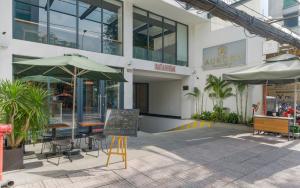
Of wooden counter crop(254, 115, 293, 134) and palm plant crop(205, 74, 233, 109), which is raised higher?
palm plant crop(205, 74, 233, 109)

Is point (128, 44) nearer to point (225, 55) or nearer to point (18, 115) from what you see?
point (225, 55)

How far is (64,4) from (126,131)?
6517mm

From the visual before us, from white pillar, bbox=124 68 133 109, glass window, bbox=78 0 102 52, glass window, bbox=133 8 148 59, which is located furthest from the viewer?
glass window, bbox=133 8 148 59

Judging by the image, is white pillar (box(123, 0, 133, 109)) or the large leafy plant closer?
the large leafy plant

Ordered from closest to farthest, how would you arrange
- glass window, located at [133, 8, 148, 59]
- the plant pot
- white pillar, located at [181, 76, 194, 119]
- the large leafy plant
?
1. the plant pot
2. the large leafy plant
3. glass window, located at [133, 8, 148, 59]
4. white pillar, located at [181, 76, 194, 119]

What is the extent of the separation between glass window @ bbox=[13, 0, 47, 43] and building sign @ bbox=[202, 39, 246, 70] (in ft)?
28.0

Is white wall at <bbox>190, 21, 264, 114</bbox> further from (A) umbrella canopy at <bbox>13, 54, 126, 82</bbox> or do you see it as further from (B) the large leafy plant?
(B) the large leafy plant

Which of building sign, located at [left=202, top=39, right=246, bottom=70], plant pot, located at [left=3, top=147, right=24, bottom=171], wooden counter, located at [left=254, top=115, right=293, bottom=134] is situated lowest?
plant pot, located at [left=3, top=147, right=24, bottom=171]

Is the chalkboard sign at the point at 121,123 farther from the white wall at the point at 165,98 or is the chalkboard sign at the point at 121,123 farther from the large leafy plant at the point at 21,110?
the white wall at the point at 165,98

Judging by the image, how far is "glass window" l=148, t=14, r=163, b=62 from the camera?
1159 cm

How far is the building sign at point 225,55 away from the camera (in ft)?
A: 36.7

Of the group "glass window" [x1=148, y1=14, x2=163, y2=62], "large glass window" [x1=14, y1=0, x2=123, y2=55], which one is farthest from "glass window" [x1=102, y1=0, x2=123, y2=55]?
"glass window" [x1=148, y1=14, x2=163, y2=62]

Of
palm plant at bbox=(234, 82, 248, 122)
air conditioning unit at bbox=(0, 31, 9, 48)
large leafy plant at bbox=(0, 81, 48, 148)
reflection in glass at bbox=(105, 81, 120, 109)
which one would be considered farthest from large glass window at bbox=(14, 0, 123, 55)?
palm plant at bbox=(234, 82, 248, 122)

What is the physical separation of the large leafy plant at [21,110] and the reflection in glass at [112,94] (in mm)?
4932
